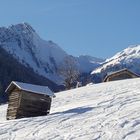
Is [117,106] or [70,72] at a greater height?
[70,72]

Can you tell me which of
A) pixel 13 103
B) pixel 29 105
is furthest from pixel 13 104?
pixel 29 105

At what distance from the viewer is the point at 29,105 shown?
36.8 metres

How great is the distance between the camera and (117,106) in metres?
32.4

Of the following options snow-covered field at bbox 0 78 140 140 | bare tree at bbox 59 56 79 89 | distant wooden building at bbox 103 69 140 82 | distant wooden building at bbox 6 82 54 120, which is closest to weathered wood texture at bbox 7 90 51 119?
distant wooden building at bbox 6 82 54 120

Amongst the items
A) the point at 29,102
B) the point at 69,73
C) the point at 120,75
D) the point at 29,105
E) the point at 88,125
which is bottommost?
the point at 88,125

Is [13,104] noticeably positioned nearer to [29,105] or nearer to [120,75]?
[29,105]

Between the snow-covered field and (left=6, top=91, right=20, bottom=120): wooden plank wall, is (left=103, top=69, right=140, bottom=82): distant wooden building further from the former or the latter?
the snow-covered field

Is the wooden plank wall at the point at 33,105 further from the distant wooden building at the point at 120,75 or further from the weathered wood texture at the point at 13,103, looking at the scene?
the distant wooden building at the point at 120,75

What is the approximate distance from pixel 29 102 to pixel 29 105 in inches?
11.5

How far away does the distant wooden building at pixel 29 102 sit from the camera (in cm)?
3666

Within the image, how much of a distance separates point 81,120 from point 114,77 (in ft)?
133

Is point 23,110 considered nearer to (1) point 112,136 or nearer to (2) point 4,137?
(2) point 4,137

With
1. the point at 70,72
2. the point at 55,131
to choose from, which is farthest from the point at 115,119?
the point at 70,72

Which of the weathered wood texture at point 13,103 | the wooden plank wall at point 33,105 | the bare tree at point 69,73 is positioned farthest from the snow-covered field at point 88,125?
the bare tree at point 69,73
